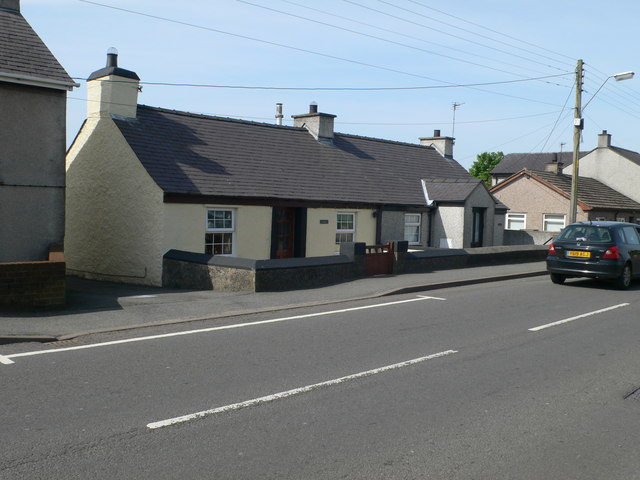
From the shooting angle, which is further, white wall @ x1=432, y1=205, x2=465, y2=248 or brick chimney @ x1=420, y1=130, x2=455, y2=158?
brick chimney @ x1=420, y1=130, x2=455, y2=158

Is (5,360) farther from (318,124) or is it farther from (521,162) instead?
(521,162)

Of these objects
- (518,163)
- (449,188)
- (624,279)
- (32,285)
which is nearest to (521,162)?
(518,163)

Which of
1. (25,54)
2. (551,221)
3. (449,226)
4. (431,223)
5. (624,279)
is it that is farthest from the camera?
(551,221)

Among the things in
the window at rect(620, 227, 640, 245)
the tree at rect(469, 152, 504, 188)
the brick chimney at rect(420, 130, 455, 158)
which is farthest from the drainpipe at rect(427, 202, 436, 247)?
the tree at rect(469, 152, 504, 188)

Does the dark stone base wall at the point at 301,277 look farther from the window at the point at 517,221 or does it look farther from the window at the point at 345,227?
the window at the point at 517,221

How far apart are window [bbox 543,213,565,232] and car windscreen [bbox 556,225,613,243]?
76.0 ft

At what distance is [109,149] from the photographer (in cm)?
1881

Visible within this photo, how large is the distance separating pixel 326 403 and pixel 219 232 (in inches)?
510

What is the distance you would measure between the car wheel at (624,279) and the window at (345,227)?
963 centimetres

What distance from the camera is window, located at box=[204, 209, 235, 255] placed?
1845cm

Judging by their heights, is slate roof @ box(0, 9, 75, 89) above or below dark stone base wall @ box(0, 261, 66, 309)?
above

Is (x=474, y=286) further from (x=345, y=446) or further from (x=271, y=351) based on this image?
(x=345, y=446)

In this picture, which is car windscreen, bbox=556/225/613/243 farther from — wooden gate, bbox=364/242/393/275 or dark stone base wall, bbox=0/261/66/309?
dark stone base wall, bbox=0/261/66/309

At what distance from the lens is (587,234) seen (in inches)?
645
